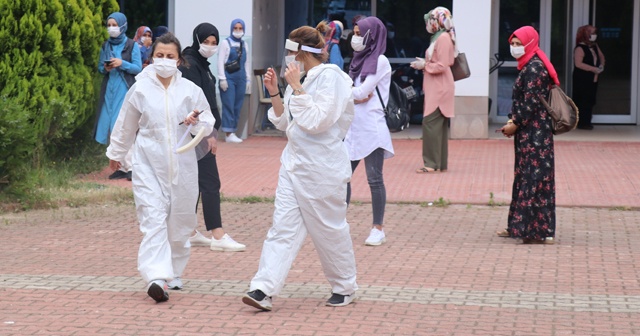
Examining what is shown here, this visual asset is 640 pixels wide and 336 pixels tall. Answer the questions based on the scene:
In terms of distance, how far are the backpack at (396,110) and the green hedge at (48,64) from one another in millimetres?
3616

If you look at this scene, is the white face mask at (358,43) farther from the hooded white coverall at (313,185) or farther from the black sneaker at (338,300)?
the black sneaker at (338,300)

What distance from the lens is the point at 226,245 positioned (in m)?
8.67

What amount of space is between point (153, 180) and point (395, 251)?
8.18 feet

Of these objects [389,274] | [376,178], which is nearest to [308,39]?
[389,274]

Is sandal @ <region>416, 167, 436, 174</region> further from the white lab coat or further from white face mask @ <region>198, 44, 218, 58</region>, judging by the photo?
white face mask @ <region>198, 44, 218, 58</region>

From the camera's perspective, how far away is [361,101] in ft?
28.9

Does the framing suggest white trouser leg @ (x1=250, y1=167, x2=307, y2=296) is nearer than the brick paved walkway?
No

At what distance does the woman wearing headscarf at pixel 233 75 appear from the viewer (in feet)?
53.0

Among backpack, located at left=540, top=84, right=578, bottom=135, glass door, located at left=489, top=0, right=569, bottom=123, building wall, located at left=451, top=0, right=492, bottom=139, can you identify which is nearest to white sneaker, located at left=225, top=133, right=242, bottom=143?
building wall, located at left=451, top=0, right=492, bottom=139

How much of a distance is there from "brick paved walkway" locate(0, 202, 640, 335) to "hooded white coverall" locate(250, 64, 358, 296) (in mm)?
302

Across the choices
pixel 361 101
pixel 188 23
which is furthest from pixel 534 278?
pixel 188 23

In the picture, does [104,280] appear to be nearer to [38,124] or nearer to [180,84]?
[180,84]

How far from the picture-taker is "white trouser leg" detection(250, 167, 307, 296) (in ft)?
21.2

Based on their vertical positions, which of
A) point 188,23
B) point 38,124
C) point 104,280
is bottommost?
point 104,280
